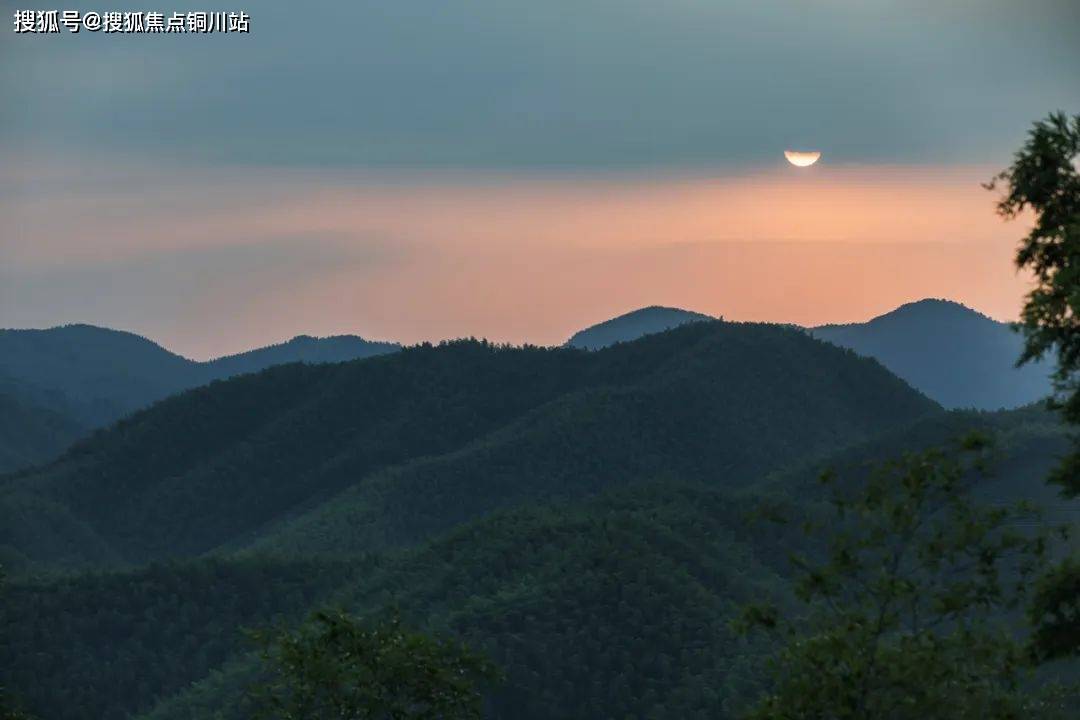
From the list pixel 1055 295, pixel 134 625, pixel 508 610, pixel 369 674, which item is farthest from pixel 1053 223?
pixel 134 625

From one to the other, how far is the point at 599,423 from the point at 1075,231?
17002cm

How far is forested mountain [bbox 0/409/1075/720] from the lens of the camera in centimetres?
8938

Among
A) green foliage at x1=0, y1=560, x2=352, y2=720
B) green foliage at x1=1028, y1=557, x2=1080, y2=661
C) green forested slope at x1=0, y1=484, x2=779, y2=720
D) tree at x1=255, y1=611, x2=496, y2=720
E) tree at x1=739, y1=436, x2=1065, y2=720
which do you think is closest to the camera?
tree at x1=739, y1=436, x2=1065, y2=720

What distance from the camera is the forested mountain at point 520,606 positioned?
89375mm

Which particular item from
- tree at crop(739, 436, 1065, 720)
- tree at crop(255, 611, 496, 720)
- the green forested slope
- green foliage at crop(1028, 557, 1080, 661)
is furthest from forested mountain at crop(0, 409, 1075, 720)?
tree at crop(739, 436, 1065, 720)

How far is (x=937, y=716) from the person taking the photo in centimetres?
3052

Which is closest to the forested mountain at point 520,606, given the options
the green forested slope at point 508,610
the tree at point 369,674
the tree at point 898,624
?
the green forested slope at point 508,610

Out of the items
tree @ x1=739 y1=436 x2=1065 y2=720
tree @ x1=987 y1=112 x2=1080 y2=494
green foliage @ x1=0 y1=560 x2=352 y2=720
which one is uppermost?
tree @ x1=987 y1=112 x2=1080 y2=494

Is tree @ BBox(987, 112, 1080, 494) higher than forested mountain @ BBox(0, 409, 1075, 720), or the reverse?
tree @ BBox(987, 112, 1080, 494)

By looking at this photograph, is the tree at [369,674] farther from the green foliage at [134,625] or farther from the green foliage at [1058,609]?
the green foliage at [134,625]

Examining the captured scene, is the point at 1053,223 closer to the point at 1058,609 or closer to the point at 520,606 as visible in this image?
the point at 1058,609

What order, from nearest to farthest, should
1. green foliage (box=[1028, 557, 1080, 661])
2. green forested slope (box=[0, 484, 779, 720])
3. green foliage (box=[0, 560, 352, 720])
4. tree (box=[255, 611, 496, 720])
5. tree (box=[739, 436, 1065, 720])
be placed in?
1. tree (box=[739, 436, 1065, 720])
2. green foliage (box=[1028, 557, 1080, 661])
3. tree (box=[255, 611, 496, 720])
4. green forested slope (box=[0, 484, 779, 720])
5. green foliage (box=[0, 560, 352, 720])

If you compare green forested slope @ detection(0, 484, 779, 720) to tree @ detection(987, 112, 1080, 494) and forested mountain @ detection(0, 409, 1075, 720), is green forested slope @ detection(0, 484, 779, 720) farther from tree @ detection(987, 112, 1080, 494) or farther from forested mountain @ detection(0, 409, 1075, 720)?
tree @ detection(987, 112, 1080, 494)

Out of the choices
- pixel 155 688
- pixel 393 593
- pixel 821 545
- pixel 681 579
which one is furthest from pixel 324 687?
pixel 821 545
